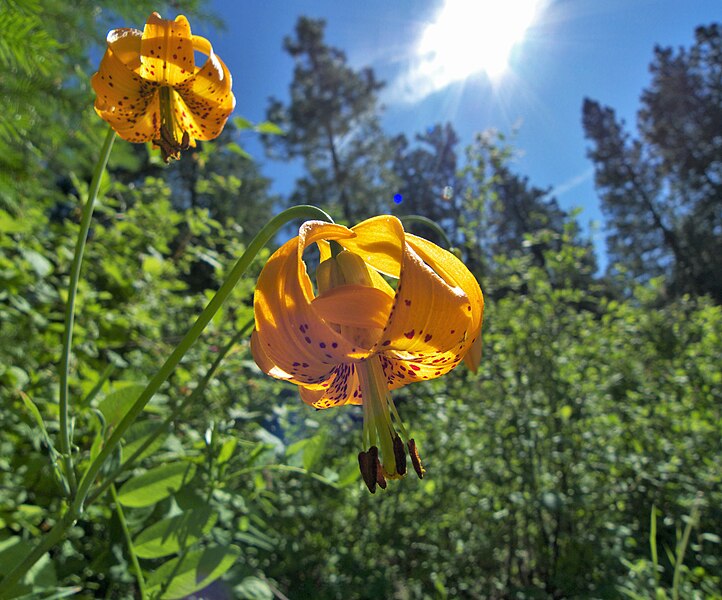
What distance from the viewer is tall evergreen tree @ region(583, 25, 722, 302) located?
64.9 feet

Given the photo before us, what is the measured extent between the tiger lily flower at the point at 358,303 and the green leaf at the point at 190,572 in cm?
35

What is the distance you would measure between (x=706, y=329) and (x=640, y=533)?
1.63 metres

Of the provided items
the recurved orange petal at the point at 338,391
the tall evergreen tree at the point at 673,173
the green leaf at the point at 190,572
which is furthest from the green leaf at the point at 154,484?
the tall evergreen tree at the point at 673,173

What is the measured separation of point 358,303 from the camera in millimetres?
494

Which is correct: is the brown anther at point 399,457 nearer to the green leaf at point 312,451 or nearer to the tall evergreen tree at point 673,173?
the green leaf at point 312,451

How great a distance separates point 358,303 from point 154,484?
0.58 metres

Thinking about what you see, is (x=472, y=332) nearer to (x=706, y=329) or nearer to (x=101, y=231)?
(x=101, y=231)

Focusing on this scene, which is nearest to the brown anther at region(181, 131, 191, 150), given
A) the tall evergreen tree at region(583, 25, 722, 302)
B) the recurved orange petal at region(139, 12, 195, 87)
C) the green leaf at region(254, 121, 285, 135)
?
the recurved orange petal at region(139, 12, 195, 87)

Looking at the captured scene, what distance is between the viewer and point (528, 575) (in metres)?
2.34

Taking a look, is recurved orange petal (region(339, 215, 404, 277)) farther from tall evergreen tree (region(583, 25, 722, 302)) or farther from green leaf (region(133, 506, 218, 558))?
tall evergreen tree (region(583, 25, 722, 302))

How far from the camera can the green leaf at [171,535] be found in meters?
0.74

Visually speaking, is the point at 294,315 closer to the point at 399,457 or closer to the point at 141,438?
the point at 399,457

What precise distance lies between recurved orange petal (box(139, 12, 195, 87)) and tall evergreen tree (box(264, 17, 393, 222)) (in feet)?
49.0

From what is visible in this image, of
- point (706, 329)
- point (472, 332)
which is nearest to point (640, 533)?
point (706, 329)
